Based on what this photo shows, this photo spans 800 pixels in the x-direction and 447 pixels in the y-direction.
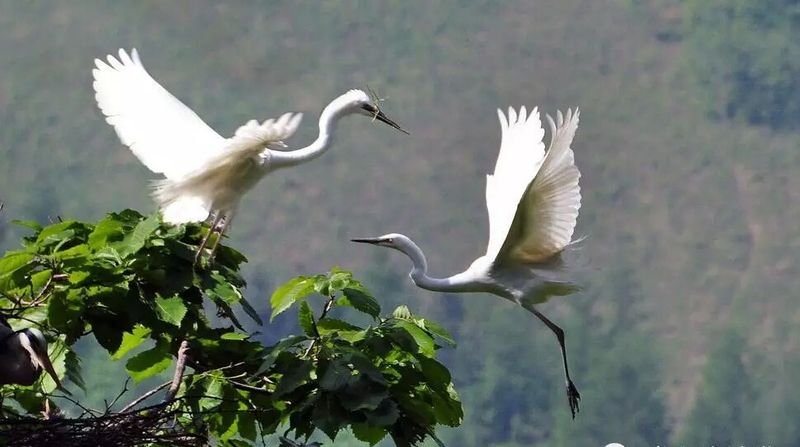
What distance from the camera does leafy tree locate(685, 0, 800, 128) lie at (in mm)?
83562

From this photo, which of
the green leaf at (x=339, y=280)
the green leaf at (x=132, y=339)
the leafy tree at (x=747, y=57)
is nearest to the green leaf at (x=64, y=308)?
the green leaf at (x=132, y=339)

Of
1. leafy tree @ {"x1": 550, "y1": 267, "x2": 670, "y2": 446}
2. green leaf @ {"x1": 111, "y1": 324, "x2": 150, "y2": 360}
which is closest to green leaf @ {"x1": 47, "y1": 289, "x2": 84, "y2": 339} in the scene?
green leaf @ {"x1": 111, "y1": 324, "x2": 150, "y2": 360}

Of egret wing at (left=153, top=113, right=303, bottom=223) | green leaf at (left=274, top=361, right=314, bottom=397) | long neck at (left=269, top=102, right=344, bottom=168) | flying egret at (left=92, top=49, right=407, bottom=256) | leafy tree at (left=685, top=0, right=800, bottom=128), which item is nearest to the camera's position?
green leaf at (left=274, top=361, right=314, bottom=397)

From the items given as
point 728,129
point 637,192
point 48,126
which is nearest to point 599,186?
point 637,192

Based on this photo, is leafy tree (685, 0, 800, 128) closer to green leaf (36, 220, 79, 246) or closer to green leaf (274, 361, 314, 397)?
green leaf (36, 220, 79, 246)

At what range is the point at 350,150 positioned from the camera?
77.6 metres

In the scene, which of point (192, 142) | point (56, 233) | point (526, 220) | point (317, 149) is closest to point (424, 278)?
point (526, 220)

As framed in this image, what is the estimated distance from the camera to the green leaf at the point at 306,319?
6254 millimetres

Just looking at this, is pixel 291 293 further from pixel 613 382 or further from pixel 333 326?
pixel 613 382

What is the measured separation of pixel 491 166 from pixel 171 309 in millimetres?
58912

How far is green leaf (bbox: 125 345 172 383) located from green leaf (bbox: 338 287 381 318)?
652 mm

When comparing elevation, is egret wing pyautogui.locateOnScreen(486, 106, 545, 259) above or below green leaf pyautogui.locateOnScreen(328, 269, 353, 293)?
above

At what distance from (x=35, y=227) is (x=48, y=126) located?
69.8 metres

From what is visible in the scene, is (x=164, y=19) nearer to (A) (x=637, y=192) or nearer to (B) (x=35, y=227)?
(A) (x=637, y=192)
